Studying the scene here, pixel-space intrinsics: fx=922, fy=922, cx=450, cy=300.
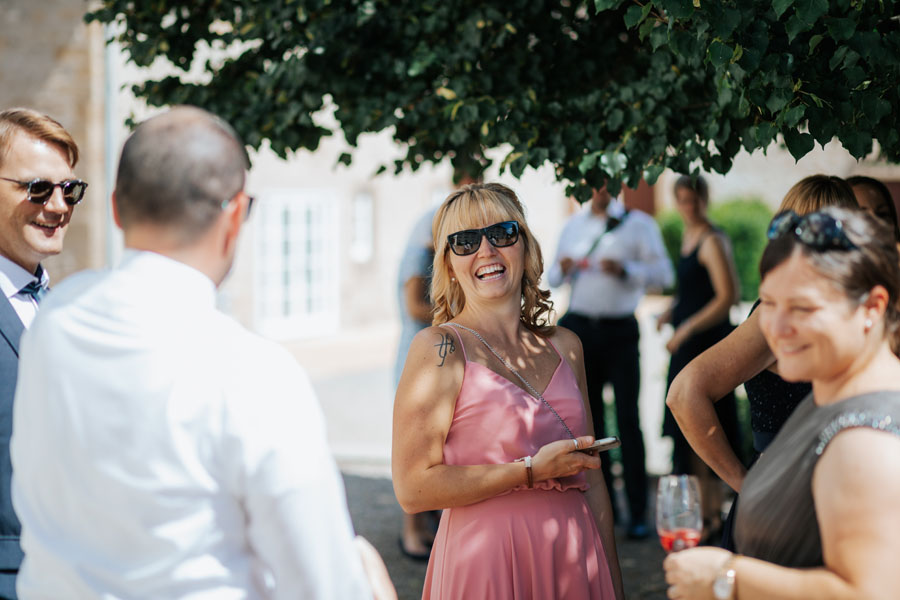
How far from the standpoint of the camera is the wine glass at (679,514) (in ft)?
6.98

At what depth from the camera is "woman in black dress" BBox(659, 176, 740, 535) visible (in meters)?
5.90

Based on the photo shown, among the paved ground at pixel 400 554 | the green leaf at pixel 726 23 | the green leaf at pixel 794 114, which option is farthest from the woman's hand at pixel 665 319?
the green leaf at pixel 726 23

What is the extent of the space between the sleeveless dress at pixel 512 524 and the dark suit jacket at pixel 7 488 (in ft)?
4.02

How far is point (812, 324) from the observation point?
179 cm

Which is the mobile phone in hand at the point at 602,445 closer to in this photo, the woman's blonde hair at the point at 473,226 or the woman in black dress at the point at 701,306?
the woman's blonde hair at the point at 473,226

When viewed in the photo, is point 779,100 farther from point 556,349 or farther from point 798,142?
point 556,349

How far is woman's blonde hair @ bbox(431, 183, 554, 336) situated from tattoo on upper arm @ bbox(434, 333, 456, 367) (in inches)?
12.2

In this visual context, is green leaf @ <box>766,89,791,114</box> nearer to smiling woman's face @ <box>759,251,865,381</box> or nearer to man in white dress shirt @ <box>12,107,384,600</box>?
smiling woman's face @ <box>759,251,865,381</box>

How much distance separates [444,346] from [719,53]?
4.14ft

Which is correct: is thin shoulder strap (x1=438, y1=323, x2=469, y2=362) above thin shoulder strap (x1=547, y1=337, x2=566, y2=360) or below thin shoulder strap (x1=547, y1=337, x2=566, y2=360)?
above

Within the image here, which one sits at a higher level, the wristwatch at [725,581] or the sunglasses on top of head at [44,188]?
the sunglasses on top of head at [44,188]

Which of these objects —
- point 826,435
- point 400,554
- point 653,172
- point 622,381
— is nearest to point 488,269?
point 653,172

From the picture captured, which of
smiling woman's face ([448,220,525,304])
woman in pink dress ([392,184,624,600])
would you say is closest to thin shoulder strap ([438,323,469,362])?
woman in pink dress ([392,184,624,600])

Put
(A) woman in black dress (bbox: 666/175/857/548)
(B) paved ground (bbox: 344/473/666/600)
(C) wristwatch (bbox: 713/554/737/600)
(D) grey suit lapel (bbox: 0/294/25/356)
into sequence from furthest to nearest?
(B) paved ground (bbox: 344/473/666/600), (A) woman in black dress (bbox: 666/175/857/548), (D) grey suit lapel (bbox: 0/294/25/356), (C) wristwatch (bbox: 713/554/737/600)
